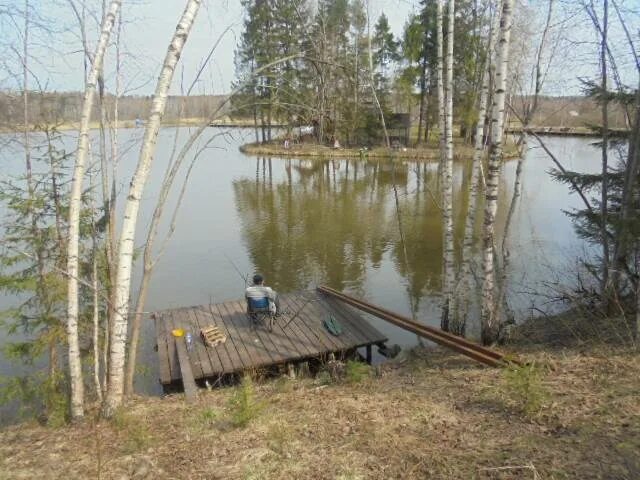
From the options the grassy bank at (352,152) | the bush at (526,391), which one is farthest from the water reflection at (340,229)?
the grassy bank at (352,152)

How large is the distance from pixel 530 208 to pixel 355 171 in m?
14.9

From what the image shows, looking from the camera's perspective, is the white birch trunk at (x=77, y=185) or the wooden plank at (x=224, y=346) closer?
the white birch trunk at (x=77, y=185)

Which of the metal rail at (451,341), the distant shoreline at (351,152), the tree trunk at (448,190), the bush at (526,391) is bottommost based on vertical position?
the metal rail at (451,341)

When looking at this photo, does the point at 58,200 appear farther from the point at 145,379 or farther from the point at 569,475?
the point at 569,475

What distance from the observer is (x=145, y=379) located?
27.8 ft

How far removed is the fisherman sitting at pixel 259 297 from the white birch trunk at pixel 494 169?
390 cm

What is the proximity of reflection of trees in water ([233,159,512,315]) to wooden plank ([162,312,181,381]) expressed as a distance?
3727 mm


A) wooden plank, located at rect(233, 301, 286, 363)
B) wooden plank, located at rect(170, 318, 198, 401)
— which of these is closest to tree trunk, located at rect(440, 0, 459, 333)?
wooden plank, located at rect(233, 301, 286, 363)

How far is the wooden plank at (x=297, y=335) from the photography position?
8.41 m

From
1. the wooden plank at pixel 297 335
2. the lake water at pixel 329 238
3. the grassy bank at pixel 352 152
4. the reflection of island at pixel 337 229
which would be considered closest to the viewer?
the wooden plank at pixel 297 335

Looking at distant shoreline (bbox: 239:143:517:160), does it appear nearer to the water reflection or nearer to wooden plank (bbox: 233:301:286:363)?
the water reflection

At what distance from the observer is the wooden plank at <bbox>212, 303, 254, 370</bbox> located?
7929 millimetres

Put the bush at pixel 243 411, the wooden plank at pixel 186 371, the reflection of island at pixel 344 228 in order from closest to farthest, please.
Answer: the bush at pixel 243 411, the wooden plank at pixel 186 371, the reflection of island at pixel 344 228

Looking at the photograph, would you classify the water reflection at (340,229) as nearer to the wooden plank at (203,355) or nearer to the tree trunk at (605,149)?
the tree trunk at (605,149)
